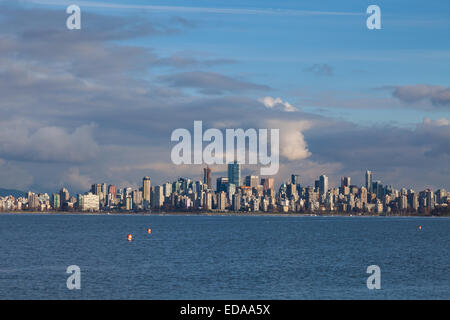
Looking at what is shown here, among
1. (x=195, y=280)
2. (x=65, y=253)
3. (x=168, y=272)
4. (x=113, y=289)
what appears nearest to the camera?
(x=113, y=289)

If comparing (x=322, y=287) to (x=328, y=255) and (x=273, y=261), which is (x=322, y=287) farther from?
(x=328, y=255)

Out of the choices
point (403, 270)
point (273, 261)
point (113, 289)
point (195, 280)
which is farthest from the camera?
point (273, 261)

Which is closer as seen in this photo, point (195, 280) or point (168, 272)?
point (195, 280)

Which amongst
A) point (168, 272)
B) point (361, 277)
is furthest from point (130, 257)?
point (361, 277)

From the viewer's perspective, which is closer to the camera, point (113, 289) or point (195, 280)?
point (113, 289)
